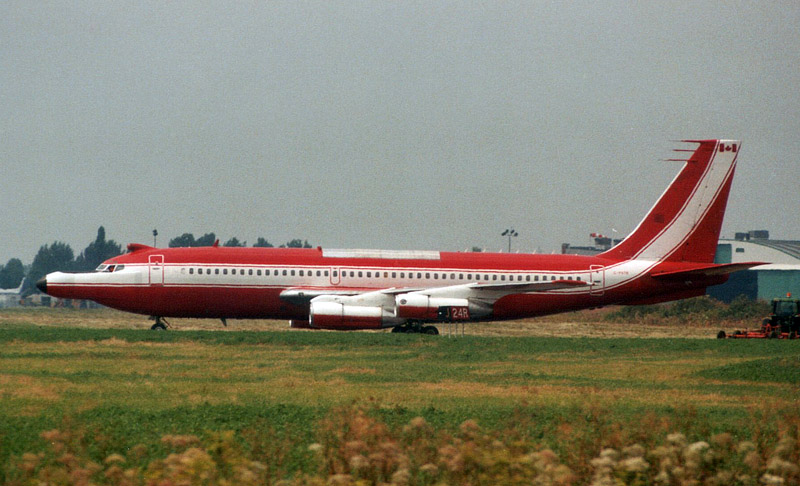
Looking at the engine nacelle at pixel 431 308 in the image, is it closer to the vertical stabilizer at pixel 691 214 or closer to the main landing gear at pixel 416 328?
the main landing gear at pixel 416 328

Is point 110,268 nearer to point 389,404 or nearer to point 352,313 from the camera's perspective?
point 352,313

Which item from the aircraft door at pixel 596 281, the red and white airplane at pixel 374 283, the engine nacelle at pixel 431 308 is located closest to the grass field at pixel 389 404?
the engine nacelle at pixel 431 308

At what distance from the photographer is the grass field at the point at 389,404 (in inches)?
450

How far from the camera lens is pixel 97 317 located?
63.4 metres

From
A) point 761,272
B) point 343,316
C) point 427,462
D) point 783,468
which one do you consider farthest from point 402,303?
point 761,272

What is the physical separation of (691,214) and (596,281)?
5458 millimetres

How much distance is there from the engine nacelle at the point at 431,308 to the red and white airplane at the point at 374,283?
4 cm

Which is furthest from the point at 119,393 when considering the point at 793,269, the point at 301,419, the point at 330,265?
the point at 793,269

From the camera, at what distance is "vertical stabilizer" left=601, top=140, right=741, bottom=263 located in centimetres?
4591

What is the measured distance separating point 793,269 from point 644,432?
8088 centimetres

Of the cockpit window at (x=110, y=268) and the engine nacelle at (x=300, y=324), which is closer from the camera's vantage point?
the cockpit window at (x=110, y=268)

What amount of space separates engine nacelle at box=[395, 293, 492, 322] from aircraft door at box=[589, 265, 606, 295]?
5.18 metres

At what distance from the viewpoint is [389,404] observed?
19.3 metres

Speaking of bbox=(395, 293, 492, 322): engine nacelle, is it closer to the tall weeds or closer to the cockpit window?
the cockpit window
